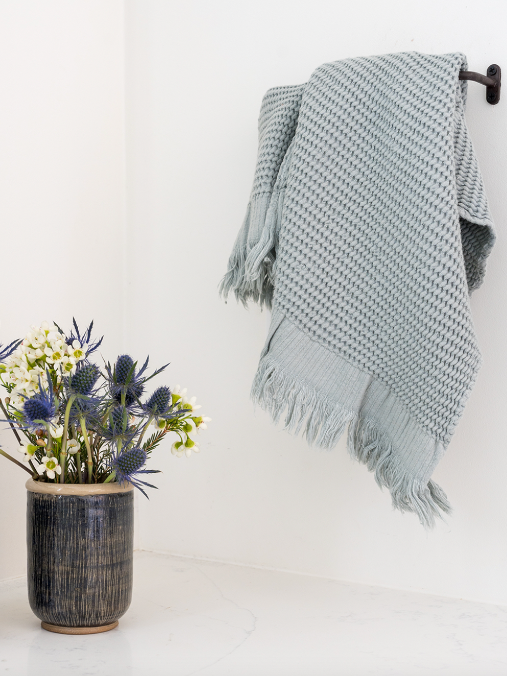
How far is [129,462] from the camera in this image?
2.44ft

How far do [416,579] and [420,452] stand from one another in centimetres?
26

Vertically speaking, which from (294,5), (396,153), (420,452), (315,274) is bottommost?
(420,452)

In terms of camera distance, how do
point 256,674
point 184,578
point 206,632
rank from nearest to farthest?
point 256,674 → point 206,632 → point 184,578

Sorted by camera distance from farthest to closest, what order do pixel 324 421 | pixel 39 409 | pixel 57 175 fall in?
pixel 57 175
pixel 324 421
pixel 39 409

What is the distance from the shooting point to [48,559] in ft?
2.48

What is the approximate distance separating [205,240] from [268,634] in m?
0.62

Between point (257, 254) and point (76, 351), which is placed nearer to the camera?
point (76, 351)

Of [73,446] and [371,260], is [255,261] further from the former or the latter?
[73,446]

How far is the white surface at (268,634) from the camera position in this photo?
708 mm

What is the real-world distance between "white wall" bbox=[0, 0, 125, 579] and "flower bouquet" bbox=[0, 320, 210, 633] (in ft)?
0.70

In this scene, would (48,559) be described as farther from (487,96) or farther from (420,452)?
(487,96)

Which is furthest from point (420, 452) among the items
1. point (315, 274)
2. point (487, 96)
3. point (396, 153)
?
point (487, 96)

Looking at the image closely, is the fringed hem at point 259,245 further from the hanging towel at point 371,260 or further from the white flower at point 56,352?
the white flower at point 56,352

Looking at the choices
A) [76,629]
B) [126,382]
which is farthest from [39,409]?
[76,629]
